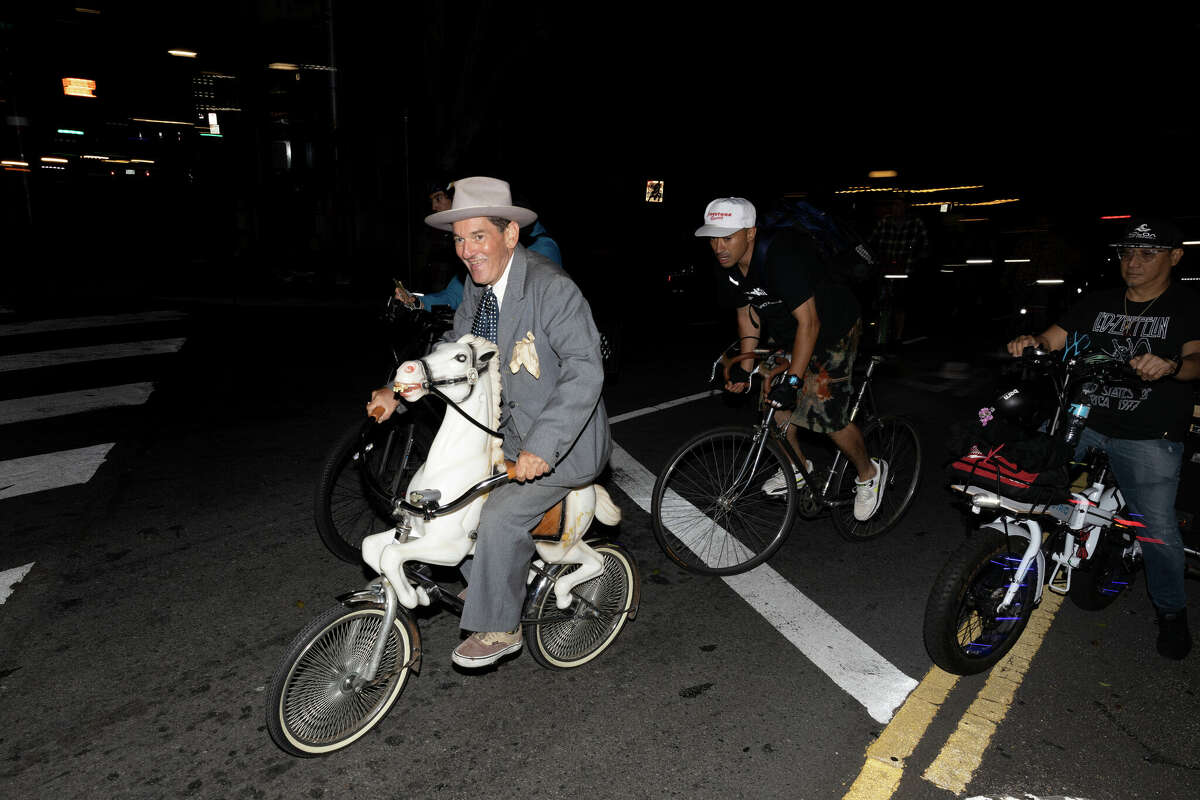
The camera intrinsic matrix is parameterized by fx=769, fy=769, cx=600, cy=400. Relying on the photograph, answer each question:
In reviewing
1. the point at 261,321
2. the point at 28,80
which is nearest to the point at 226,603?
the point at 261,321

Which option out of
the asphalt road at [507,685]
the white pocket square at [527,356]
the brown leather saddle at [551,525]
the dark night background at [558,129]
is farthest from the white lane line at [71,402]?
the white pocket square at [527,356]

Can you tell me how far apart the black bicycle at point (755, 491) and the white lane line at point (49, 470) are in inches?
183

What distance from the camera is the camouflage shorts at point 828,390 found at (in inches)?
197

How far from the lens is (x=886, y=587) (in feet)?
15.5

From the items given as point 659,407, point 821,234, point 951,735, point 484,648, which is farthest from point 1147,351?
point 659,407

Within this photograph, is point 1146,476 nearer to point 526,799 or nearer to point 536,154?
point 526,799

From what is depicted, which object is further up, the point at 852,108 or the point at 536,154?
the point at 852,108

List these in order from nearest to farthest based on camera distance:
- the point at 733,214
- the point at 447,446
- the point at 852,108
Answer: the point at 447,446, the point at 733,214, the point at 852,108

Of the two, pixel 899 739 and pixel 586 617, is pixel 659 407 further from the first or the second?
pixel 899 739

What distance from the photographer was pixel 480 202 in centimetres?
312

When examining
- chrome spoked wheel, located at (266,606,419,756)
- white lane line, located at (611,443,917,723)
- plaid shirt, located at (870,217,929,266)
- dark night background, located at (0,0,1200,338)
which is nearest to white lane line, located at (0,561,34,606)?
chrome spoked wheel, located at (266,606,419,756)

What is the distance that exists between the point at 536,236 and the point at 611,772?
14.3 ft

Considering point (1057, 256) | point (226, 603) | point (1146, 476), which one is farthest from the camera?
point (1057, 256)

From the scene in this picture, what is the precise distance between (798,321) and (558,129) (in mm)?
22183
